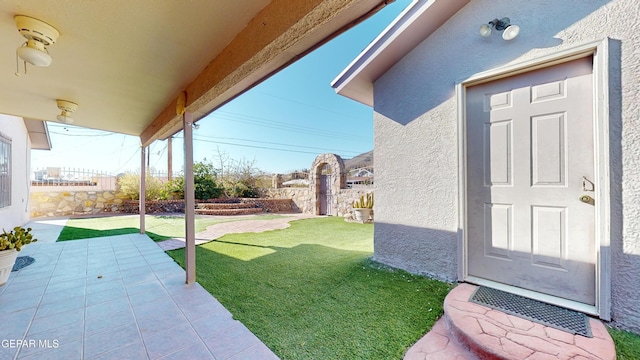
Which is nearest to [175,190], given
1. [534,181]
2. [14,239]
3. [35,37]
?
Result: [14,239]

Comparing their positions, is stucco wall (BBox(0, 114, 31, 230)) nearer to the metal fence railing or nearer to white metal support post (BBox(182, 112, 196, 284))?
the metal fence railing

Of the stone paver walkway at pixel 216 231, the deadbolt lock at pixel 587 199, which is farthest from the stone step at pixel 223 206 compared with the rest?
the deadbolt lock at pixel 587 199

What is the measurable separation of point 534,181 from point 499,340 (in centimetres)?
164

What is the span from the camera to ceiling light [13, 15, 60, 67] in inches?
74.9

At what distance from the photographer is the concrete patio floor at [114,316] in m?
2.13

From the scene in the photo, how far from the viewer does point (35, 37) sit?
1998 mm

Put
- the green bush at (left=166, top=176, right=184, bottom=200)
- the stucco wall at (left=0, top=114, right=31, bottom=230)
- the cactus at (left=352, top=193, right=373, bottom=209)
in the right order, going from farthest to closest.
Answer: the green bush at (left=166, top=176, right=184, bottom=200) → the cactus at (left=352, top=193, right=373, bottom=209) → the stucco wall at (left=0, top=114, right=31, bottom=230)

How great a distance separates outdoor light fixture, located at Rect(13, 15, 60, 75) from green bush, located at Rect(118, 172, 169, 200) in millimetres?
11174

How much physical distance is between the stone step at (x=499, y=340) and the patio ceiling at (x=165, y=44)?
97.2 inches

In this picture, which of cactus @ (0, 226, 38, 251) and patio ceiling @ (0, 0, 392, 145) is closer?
patio ceiling @ (0, 0, 392, 145)

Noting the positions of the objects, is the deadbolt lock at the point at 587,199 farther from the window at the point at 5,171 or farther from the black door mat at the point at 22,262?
the window at the point at 5,171

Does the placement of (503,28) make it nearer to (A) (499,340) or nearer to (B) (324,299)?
(A) (499,340)

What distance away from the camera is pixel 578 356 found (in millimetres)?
1705

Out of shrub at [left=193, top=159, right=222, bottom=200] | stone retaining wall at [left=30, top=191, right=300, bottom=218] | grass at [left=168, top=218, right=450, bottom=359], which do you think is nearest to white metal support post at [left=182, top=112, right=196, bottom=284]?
grass at [left=168, top=218, right=450, bottom=359]
